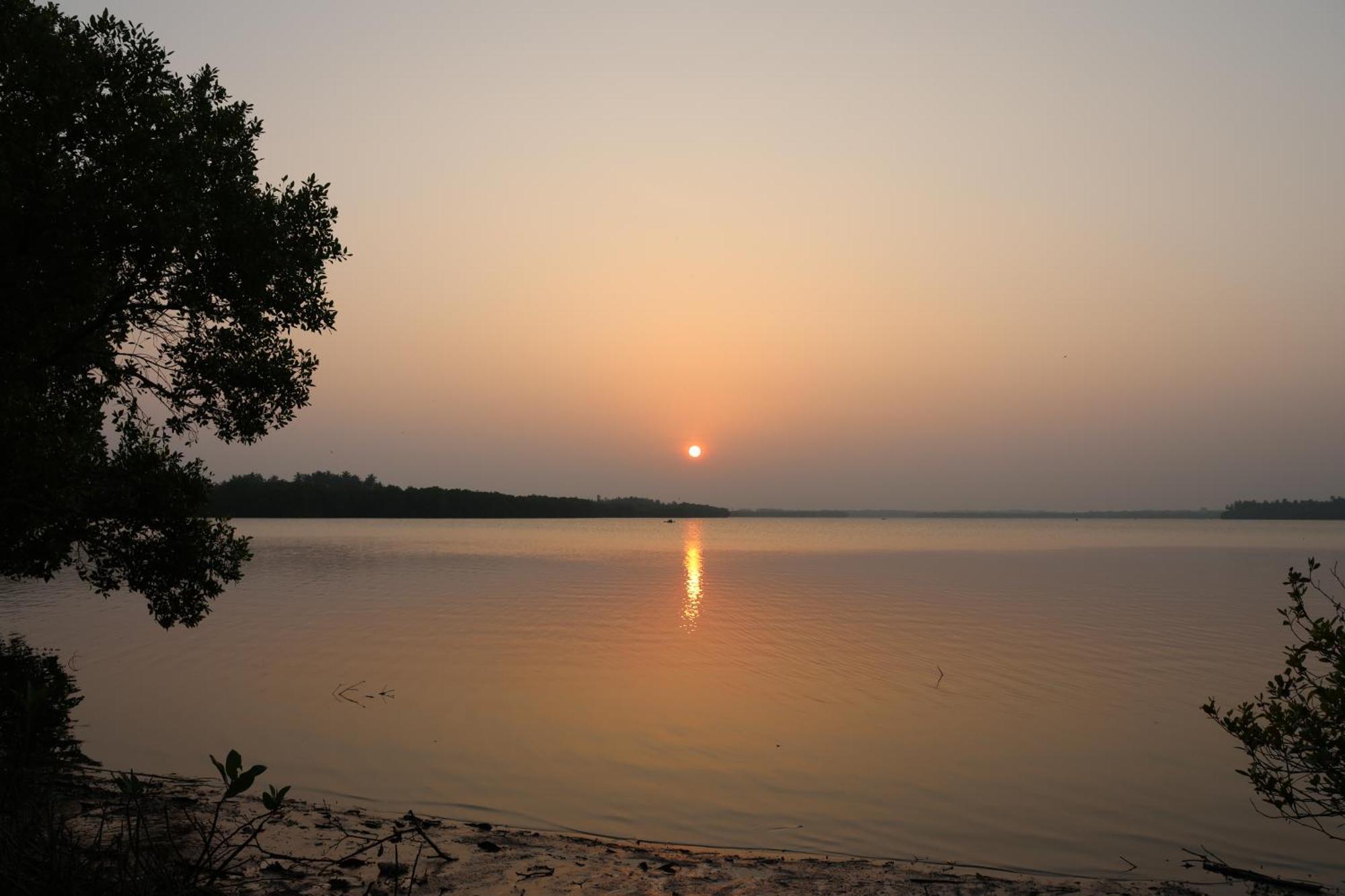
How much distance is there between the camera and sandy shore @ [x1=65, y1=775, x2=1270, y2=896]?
33.5 ft

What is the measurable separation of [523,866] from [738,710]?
10.4 m

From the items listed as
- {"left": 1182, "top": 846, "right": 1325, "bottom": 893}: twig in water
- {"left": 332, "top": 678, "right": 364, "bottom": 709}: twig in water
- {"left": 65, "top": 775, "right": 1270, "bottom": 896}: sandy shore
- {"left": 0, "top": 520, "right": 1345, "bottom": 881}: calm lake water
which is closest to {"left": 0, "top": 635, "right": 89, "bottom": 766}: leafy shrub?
{"left": 0, "top": 520, "right": 1345, "bottom": 881}: calm lake water

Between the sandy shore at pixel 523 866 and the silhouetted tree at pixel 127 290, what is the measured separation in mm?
5730

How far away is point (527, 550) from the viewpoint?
92.9 metres

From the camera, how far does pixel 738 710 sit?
819 inches

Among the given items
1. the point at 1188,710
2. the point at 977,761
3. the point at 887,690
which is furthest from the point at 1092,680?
the point at 977,761

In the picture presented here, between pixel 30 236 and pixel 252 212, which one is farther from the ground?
pixel 252 212

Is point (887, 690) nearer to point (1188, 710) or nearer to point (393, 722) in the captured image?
point (1188, 710)

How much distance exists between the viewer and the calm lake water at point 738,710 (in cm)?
1355

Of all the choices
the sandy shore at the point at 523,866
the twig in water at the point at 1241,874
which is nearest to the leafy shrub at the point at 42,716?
the sandy shore at the point at 523,866

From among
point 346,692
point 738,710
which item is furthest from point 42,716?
point 738,710

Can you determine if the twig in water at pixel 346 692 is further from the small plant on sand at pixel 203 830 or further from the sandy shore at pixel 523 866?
the sandy shore at pixel 523 866

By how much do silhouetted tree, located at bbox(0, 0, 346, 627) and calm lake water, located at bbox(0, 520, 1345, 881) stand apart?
4121 mm

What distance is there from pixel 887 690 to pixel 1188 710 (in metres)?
6.86
